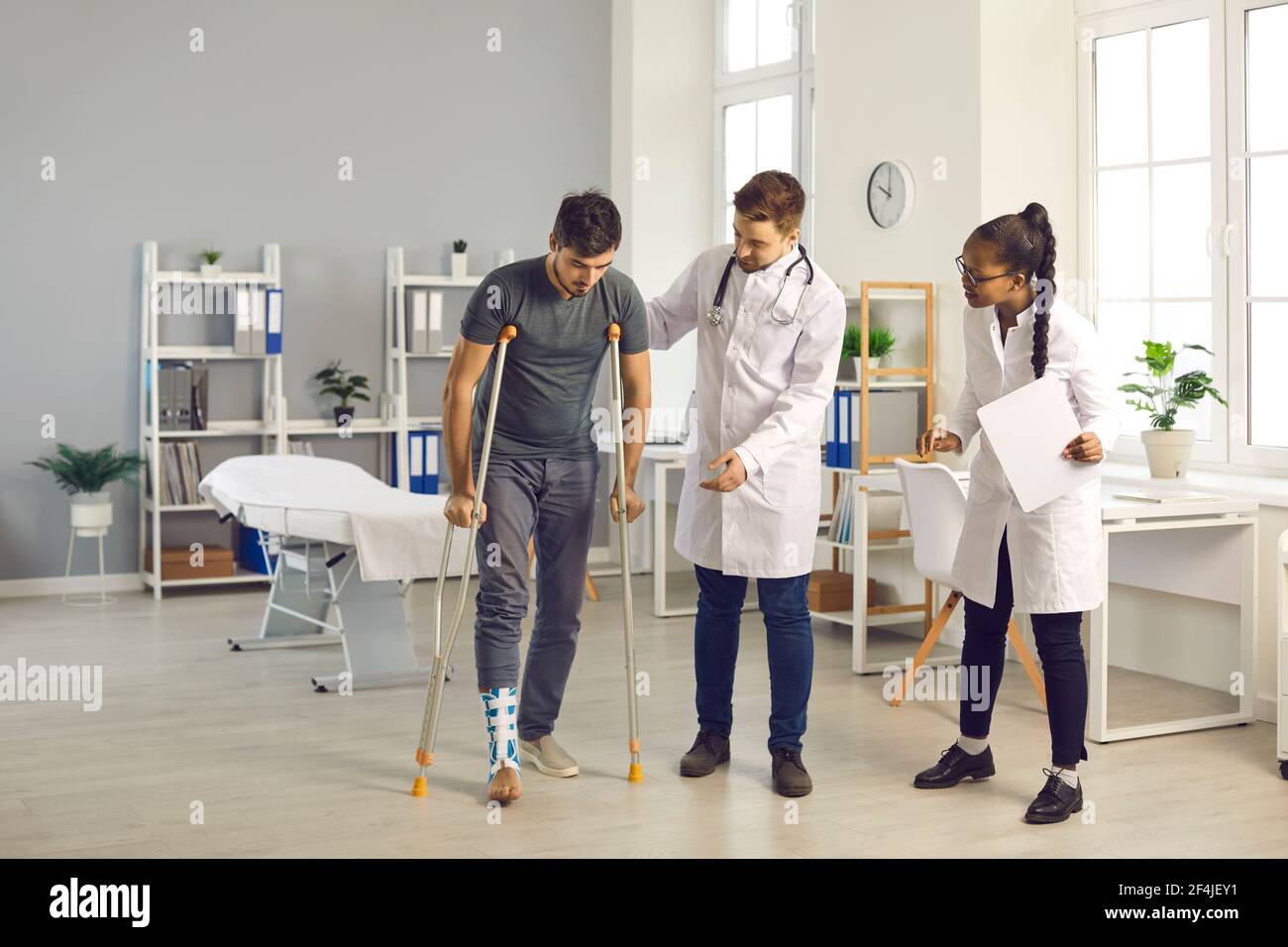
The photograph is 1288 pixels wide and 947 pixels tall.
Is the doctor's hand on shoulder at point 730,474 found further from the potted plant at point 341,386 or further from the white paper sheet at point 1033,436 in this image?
the potted plant at point 341,386

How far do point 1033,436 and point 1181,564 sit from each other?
5.30 feet

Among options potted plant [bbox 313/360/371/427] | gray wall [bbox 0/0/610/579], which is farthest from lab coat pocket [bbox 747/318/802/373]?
gray wall [bbox 0/0/610/579]

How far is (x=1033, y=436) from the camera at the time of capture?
328 cm

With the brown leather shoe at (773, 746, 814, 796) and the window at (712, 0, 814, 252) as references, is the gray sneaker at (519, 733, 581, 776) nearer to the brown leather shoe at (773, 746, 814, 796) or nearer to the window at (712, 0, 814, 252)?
the brown leather shoe at (773, 746, 814, 796)

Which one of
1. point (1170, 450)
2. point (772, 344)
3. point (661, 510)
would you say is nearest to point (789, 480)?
point (772, 344)

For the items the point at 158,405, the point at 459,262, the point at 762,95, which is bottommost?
the point at 158,405

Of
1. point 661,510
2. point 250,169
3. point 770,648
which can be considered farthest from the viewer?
point 250,169

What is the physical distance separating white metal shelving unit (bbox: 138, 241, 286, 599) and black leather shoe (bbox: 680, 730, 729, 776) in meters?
3.23

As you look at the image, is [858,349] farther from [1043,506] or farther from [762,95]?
[1043,506]

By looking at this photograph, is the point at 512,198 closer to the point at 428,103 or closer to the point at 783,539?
the point at 428,103

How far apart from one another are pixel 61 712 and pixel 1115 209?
3.92 m

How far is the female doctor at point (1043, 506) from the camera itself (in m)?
3.33
